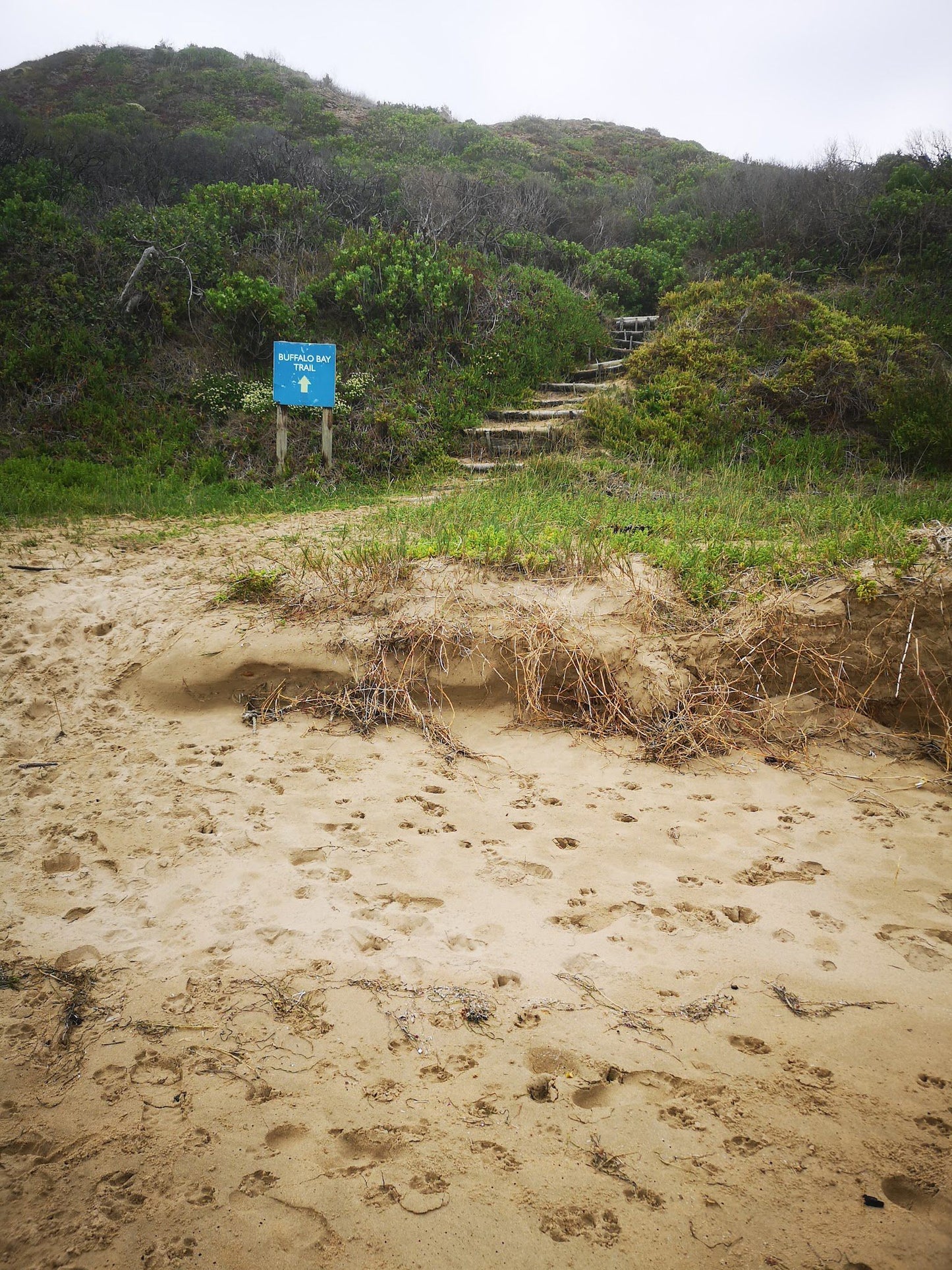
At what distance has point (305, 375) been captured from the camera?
863 cm

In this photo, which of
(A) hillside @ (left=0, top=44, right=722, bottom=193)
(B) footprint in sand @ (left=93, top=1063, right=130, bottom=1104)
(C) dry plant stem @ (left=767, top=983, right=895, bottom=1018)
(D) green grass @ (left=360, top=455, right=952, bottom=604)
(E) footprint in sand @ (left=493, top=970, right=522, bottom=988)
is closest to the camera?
(B) footprint in sand @ (left=93, top=1063, right=130, bottom=1104)

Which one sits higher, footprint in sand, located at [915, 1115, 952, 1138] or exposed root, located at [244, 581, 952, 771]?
exposed root, located at [244, 581, 952, 771]

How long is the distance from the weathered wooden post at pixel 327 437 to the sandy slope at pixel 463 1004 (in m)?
5.60

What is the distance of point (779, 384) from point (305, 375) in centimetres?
673

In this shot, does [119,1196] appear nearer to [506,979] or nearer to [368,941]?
[368,941]

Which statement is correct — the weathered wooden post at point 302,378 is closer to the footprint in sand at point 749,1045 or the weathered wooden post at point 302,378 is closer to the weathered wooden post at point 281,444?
the weathered wooden post at point 281,444

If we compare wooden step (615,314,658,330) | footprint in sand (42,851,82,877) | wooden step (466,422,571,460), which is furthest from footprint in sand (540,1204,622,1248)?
wooden step (615,314,658,330)

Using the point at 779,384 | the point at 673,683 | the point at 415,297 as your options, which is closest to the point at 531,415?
the point at 415,297

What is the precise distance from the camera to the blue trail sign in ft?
28.0

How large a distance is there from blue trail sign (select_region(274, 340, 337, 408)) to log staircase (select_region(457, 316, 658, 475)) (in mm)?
2045

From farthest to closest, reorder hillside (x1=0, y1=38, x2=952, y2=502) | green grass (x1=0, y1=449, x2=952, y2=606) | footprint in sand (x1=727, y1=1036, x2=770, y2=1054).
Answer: hillside (x1=0, y1=38, x2=952, y2=502)
green grass (x1=0, y1=449, x2=952, y2=606)
footprint in sand (x1=727, y1=1036, x2=770, y2=1054)

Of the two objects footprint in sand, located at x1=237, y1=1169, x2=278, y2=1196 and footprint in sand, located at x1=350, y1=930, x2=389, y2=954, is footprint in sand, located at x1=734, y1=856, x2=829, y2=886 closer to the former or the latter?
footprint in sand, located at x1=350, y1=930, x2=389, y2=954

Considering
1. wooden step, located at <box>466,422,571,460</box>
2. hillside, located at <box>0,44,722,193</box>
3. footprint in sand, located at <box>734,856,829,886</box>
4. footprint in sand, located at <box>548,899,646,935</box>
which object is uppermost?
hillside, located at <box>0,44,722,193</box>

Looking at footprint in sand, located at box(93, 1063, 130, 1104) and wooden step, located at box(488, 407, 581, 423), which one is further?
wooden step, located at box(488, 407, 581, 423)
